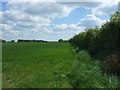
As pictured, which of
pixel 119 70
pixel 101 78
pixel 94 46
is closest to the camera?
pixel 101 78

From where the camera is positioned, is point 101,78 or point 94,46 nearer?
point 101,78

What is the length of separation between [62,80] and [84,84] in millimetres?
2506

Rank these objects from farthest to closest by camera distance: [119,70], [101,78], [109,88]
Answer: [119,70]
[101,78]
[109,88]

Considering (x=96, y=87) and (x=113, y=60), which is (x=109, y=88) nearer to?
(x=96, y=87)

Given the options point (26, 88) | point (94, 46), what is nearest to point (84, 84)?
point (26, 88)

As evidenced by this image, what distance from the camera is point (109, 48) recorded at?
1708cm

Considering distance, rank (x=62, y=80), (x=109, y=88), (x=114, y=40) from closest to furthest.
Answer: (x=109, y=88), (x=62, y=80), (x=114, y=40)

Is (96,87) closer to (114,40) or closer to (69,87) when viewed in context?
(69,87)

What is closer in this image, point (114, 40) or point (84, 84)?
point (84, 84)

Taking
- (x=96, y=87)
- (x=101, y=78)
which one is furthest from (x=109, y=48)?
(x=96, y=87)

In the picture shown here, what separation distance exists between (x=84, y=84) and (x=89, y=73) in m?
1.69

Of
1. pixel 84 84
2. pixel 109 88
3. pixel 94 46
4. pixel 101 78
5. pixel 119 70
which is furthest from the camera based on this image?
pixel 94 46

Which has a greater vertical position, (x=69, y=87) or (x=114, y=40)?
(x=114, y=40)

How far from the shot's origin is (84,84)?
939 centimetres
